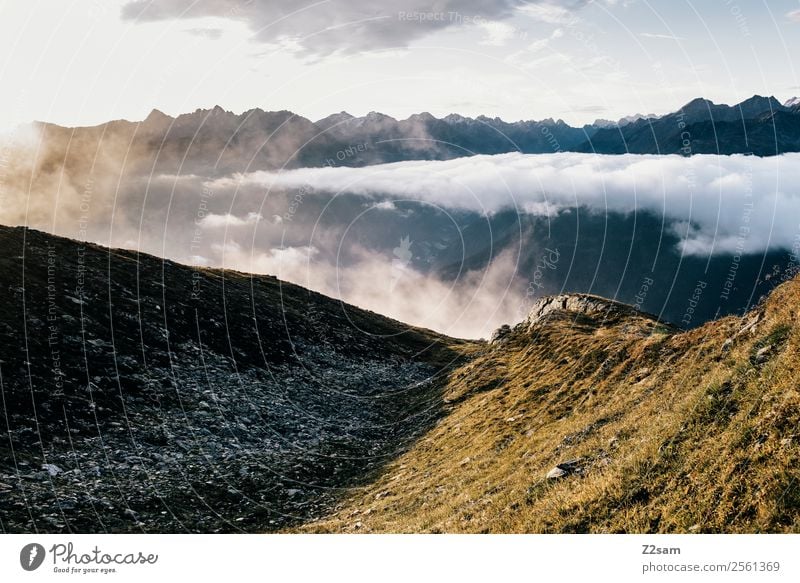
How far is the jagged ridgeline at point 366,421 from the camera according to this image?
10.8 metres

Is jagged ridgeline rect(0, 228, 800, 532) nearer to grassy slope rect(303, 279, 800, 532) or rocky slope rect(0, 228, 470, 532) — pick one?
grassy slope rect(303, 279, 800, 532)

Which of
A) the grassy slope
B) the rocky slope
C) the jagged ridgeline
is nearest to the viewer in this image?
the grassy slope

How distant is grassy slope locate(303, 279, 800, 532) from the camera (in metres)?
9.46

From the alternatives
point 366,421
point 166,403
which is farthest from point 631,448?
point 166,403

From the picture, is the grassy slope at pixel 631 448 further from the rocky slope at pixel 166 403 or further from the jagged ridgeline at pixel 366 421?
the rocky slope at pixel 166 403

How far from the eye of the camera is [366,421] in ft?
132

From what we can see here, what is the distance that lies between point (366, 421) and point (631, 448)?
29.5m

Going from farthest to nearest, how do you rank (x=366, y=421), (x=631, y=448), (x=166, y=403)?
1. (x=366, y=421)
2. (x=166, y=403)
3. (x=631, y=448)

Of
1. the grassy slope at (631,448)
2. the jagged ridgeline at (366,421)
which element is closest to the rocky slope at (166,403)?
the jagged ridgeline at (366,421)

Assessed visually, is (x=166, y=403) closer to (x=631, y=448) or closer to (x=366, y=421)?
(x=366, y=421)

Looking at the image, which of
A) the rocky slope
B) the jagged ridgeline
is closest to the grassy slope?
the jagged ridgeline

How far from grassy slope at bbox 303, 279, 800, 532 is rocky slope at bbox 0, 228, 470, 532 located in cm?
580

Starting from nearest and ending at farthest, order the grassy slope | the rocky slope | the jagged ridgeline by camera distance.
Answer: the grassy slope, the jagged ridgeline, the rocky slope
